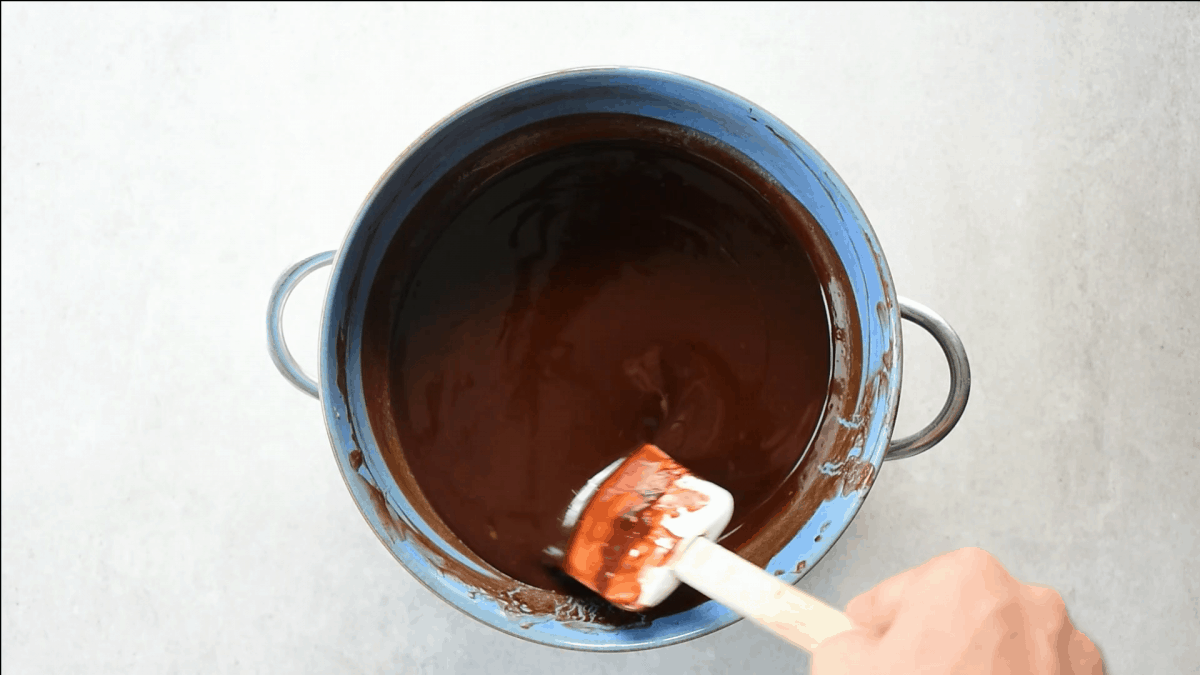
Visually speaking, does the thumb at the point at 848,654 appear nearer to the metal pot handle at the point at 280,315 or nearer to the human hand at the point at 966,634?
the human hand at the point at 966,634

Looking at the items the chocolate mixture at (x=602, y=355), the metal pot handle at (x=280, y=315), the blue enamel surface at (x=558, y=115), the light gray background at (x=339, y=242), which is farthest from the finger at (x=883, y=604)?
the metal pot handle at (x=280, y=315)

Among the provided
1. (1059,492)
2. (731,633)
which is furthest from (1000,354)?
(731,633)

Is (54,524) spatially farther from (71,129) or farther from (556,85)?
(556,85)

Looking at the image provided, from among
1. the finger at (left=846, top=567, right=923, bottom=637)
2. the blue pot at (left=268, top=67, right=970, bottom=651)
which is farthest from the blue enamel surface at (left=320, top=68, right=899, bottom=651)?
the finger at (left=846, top=567, right=923, bottom=637)

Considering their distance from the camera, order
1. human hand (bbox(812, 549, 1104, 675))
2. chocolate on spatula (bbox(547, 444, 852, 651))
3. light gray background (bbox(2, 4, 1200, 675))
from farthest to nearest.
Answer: light gray background (bbox(2, 4, 1200, 675))
chocolate on spatula (bbox(547, 444, 852, 651))
human hand (bbox(812, 549, 1104, 675))

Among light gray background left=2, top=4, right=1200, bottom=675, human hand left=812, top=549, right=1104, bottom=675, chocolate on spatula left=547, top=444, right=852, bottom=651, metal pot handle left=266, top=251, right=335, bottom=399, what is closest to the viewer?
human hand left=812, top=549, right=1104, bottom=675

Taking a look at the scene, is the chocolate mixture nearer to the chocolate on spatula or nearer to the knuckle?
the chocolate on spatula
